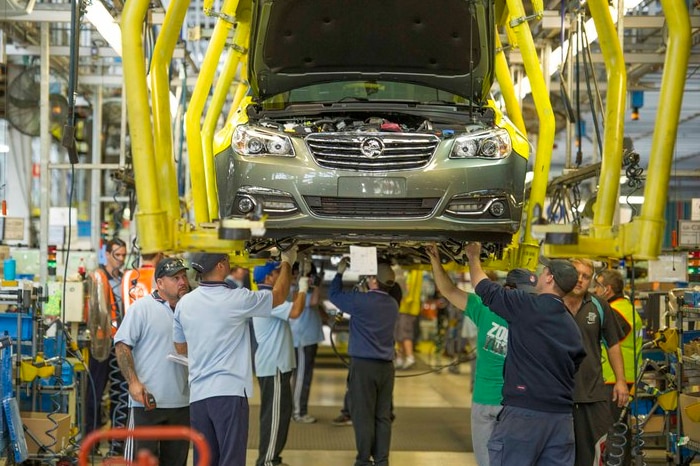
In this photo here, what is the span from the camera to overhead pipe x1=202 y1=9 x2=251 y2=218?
6.52 metres

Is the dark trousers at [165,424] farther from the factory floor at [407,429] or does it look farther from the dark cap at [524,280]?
the factory floor at [407,429]

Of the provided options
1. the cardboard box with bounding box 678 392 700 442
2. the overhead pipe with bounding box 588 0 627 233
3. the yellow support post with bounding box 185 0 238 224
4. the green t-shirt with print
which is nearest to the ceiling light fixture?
the cardboard box with bounding box 678 392 700 442

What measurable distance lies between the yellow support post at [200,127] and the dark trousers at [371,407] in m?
2.75

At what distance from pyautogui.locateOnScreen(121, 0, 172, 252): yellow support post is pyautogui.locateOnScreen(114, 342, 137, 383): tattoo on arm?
6.24 feet

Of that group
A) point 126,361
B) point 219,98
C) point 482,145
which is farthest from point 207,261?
point 482,145

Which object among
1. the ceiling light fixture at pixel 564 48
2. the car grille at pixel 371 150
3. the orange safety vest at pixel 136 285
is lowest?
the orange safety vest at pixel 136 285

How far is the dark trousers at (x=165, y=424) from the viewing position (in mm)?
6438

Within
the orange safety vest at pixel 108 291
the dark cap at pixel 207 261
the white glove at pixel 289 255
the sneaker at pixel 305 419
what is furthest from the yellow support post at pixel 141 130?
the sneaker at pixel 305 419

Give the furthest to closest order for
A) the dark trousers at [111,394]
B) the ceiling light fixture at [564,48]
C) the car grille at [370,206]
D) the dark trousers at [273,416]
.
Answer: the ceiling light fixture at [564,48], the dark trousers at [111,394], the dark trousers at [273,416], the car grille at [370,206]

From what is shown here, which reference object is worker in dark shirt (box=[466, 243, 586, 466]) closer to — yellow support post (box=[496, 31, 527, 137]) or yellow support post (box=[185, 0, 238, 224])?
yellow support post (box=[185, 0, 238, 224])

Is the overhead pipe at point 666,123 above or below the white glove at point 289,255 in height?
above

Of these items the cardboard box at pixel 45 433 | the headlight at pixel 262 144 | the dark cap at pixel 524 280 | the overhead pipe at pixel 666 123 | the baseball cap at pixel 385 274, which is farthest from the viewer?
the baseball cap at pixel 385 274

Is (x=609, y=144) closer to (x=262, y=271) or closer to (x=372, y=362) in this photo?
(x=372, y=362)

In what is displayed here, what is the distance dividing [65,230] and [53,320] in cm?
387
